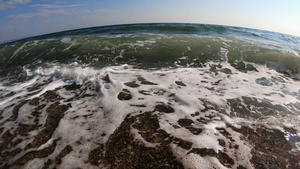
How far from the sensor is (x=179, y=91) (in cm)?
425

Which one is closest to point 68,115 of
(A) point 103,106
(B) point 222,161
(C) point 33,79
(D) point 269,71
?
(A) point 103,106

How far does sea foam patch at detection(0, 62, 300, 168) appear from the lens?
2.22 m

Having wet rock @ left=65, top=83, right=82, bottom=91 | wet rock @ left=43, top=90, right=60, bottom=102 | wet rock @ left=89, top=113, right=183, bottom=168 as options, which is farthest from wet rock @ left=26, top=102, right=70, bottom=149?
wet rock @ left=89, top=113, right=183, bottom=168

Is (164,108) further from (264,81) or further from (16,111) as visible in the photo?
(264,81)

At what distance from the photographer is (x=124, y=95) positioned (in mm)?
4008

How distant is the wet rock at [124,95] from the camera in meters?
3.86

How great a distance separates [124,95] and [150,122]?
1346 mm

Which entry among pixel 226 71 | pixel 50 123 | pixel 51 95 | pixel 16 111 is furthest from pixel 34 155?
pixel 226 71

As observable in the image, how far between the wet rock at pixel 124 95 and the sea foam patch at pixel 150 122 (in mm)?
27

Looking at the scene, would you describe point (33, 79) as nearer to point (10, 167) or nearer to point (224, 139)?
point (10, 167)

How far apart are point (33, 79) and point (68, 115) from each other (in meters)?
3.52

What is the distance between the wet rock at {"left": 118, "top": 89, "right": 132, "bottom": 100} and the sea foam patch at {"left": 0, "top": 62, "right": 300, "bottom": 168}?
0.03 metres

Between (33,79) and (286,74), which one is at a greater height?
(33,79)

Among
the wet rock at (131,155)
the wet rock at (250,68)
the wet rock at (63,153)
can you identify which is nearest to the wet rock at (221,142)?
the wet rock at (131,155)
